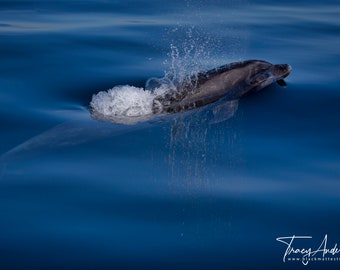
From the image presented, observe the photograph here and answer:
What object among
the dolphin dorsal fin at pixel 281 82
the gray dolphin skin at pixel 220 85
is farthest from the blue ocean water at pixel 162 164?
the gray dolphin skin at pixel 220 85

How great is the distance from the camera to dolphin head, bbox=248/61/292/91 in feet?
34.6

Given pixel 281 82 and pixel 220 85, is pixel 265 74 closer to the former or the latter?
pixel 281 82

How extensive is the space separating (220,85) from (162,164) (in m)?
2.89

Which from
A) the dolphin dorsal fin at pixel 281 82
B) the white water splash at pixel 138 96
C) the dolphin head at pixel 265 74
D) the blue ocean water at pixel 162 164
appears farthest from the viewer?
the dolphin dorsal fin at pixel 281 82

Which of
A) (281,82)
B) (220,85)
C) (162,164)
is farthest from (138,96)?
(162,164)

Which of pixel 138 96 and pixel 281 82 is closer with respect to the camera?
pixel 138 96

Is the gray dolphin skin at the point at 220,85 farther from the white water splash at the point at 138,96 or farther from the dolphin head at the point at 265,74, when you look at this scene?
the white water splash at the point at 138,96

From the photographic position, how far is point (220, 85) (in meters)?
10.3

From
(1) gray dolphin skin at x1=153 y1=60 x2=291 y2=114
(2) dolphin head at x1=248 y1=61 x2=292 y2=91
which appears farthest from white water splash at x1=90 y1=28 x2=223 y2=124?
(2) dolphin head at x1=248 y1=61 x2=292 y2=91

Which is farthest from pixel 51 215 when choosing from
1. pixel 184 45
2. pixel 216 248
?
pixel 184 45

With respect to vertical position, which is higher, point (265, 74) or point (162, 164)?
point (265, 74)

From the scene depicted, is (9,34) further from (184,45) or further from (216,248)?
(216,248)

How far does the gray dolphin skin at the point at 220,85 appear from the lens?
991 cm

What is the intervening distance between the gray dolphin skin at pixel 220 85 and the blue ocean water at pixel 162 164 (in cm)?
24
